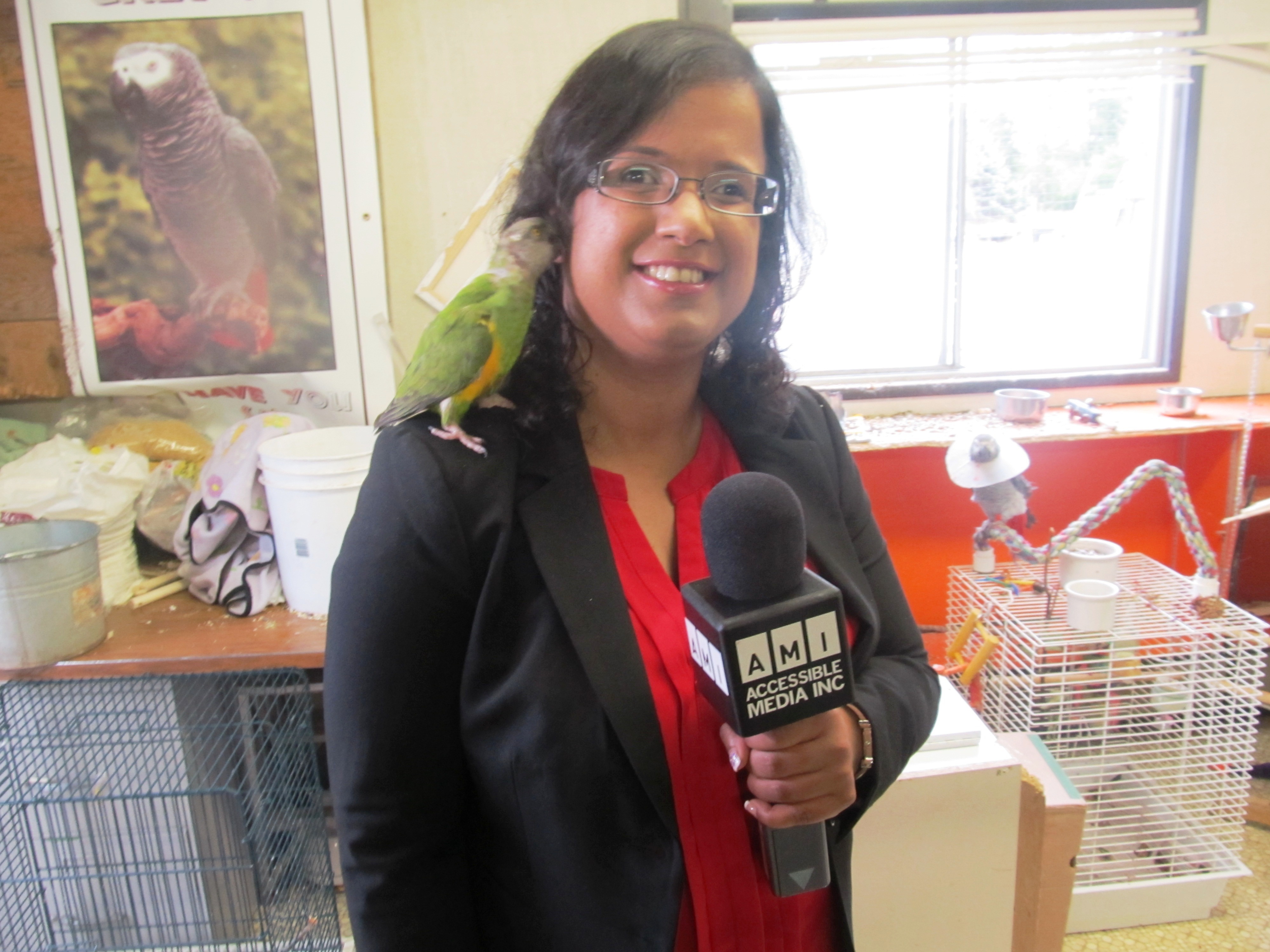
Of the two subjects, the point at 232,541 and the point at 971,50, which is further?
the point at 971,50

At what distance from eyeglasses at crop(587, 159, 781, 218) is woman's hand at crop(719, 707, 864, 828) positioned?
0.48 meters

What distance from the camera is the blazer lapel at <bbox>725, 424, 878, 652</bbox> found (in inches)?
34.0

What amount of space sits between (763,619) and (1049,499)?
217cm

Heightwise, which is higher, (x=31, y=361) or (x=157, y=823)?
(x=31, y=361)

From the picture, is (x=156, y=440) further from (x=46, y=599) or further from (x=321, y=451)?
(x=46, y=599)

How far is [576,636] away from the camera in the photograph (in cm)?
72

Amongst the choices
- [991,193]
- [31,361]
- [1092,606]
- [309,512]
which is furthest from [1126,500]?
[31,361]

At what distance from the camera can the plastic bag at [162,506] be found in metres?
1.83

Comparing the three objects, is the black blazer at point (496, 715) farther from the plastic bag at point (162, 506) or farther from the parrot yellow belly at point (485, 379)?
the plastic bag at point (162, 506)

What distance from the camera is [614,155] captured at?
745 mm

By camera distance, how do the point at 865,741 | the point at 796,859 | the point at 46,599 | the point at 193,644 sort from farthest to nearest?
the point at 193,644
the point at 46,599
the point at 865,741
the point at 796,859

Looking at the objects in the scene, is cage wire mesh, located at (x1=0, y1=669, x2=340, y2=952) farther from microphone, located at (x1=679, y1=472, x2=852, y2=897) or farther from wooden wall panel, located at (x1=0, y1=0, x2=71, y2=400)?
microphone, located at (x1=679, y1=472, x2=852, y2=897)

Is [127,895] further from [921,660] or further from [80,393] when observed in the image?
[921,660]

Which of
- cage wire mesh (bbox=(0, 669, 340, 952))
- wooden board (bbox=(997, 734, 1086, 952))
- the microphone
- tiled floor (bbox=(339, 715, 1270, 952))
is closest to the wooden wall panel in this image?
cage wire mesh (bbox=(0, 669, 340, 952))
